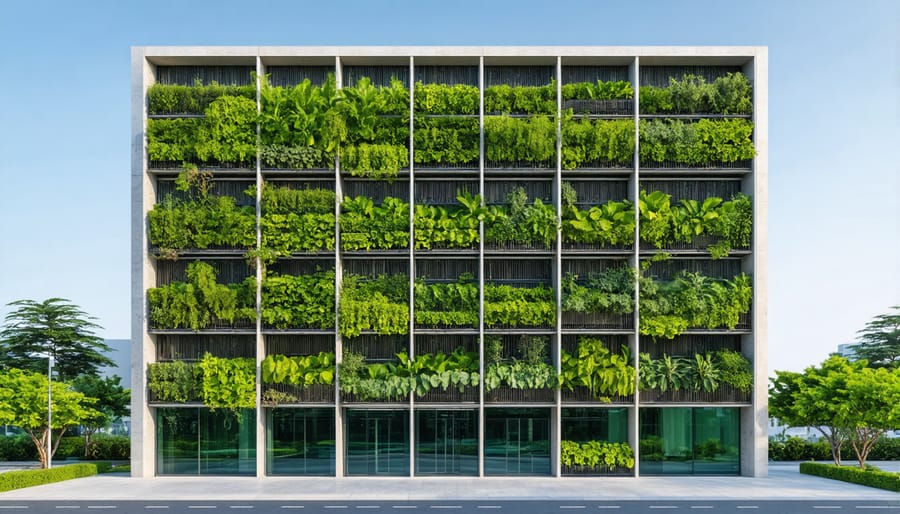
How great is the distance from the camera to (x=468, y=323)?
115 feet

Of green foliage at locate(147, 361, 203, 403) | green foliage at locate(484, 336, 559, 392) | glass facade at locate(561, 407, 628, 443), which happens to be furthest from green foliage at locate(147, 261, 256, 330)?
glass facade at locate(561, 407, 628, 443)

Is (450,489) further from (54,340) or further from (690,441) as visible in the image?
(54,340)

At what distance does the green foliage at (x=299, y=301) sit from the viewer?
34750 mm

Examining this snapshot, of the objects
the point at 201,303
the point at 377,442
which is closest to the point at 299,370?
the point at 377,442

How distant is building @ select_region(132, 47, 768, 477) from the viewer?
34.8m

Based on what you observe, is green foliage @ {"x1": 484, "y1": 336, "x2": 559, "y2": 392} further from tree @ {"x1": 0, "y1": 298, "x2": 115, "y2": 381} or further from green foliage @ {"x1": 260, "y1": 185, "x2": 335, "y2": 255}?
tree @ {"x1": 0, "y1": 298, "x2": 115, "y2": 381}

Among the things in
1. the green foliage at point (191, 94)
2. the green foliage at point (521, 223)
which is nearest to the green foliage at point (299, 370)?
the green foliage at point (521, 223)

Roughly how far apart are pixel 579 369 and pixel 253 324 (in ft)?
46.7

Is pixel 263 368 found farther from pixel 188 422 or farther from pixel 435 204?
pixel 435 204

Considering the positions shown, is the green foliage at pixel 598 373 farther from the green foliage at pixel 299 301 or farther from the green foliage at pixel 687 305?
the green foliage at pixel 299 301

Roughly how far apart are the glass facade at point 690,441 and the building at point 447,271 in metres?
0.09

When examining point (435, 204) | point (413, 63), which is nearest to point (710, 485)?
point (435, 204)

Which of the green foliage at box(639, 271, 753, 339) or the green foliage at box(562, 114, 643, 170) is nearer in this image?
the green foliage at box(639, 271, 753, 339)
